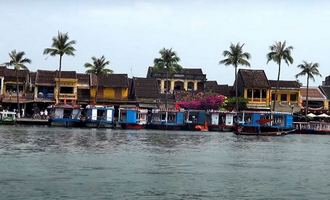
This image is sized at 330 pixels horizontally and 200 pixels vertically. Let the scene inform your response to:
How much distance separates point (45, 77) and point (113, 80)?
12.2m

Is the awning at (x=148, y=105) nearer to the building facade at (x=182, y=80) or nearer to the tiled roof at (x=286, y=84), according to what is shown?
the building facade at (x=182, y=80)

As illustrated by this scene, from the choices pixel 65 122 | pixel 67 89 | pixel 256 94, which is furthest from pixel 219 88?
pixel 65 122

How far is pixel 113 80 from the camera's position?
4124 inches

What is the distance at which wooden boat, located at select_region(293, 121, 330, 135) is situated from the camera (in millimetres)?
93438

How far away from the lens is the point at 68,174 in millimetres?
31484

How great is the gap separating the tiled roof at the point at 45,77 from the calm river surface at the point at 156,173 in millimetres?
49682

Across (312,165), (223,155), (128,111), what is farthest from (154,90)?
(312,165)

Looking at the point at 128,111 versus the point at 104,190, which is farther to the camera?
the point at 128,111

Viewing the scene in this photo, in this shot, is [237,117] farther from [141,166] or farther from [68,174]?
[68,174]

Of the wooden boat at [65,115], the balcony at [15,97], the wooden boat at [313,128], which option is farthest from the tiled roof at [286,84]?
the balcony at [15,97]

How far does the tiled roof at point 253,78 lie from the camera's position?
10638 centimetres

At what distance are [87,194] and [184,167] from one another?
12273 mm

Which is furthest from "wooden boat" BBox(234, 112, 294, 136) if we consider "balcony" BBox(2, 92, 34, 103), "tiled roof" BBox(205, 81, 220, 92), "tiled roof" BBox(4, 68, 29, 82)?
"tiled roof" BBox(4, 68, 29, 82)

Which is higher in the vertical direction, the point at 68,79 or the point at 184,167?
the point at 68,79
